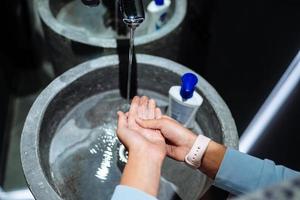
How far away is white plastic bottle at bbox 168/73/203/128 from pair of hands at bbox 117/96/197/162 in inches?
3.1

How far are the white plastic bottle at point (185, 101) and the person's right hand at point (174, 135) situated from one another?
0.10m

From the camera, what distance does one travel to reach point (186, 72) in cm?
101

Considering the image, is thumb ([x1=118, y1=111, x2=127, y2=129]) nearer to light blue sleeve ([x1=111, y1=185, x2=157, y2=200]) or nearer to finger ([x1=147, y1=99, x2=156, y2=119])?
finger ([x1=147, y1=99, x2=156, y2=119])

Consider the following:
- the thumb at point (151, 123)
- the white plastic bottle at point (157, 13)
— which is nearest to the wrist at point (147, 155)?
the thumb at point (151, 123)

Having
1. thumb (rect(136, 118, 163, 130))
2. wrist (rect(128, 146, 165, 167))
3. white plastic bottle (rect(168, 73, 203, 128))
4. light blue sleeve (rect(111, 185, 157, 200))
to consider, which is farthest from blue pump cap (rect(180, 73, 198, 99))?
light blue sleeve (rect(111, 185, 157, 200))

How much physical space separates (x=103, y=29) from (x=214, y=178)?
26.9 inches

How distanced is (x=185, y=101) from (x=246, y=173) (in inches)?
9.9

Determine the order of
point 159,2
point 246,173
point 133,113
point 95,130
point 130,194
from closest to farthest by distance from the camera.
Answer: point 130,194, point 246,173, point 133,113, point 95,130, point 159,2

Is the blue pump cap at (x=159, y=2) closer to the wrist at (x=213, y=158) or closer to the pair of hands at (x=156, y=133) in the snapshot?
the pair of hands at (x=156, y=133)

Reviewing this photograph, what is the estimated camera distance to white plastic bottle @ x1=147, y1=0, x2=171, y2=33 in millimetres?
1198

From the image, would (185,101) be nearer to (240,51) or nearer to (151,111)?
(151,111)

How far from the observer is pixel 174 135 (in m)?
0.86

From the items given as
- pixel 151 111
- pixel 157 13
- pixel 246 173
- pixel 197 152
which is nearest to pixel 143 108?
pixel 151 111

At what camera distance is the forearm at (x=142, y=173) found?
27.0 inches
